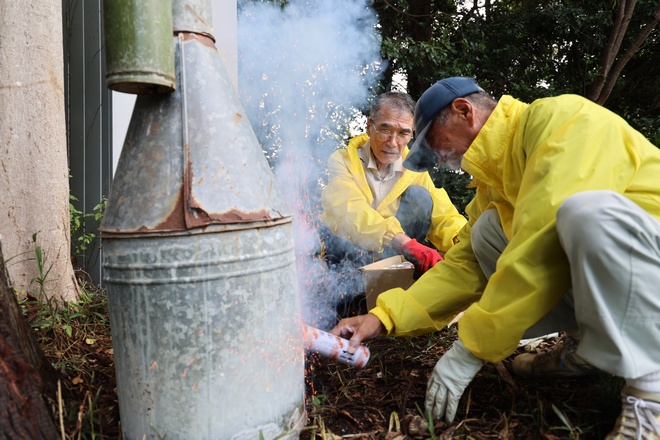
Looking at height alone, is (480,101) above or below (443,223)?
above

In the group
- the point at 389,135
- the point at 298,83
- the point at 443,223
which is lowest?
the point at 443,223

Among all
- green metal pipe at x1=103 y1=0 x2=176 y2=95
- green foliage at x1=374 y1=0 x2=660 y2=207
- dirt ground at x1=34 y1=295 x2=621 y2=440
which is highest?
green foliage at x1=374 y1=0 x2=660 y2=207

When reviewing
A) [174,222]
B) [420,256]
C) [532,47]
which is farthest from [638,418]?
[532,47]

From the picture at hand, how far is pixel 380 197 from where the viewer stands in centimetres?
427

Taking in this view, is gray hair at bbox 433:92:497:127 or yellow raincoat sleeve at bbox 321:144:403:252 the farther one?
yellow raincoat sleeve at bbox 321:144:403:252

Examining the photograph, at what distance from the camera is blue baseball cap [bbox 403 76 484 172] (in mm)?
2254

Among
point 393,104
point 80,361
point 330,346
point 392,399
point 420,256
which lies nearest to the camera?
point 330,346

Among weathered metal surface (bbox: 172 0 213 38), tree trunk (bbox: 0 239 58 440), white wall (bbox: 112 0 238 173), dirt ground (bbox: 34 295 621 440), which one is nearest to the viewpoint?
tree trunk (bbox: 0 239 58 440)

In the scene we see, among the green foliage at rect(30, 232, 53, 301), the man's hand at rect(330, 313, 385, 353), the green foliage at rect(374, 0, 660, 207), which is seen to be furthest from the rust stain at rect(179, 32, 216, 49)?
the green foliage at rect(374, 0, 660, 207)

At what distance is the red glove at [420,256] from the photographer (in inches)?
129

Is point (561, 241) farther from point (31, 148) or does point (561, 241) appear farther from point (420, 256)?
point (31, 148)

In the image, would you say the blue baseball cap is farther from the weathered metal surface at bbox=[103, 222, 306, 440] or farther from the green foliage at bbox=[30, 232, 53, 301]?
the green foliage at bbox=[30, 232, 53, 301]

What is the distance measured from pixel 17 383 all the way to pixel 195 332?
1.84ft

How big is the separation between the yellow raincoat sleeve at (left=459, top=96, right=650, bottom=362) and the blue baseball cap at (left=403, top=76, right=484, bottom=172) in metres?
0.47
